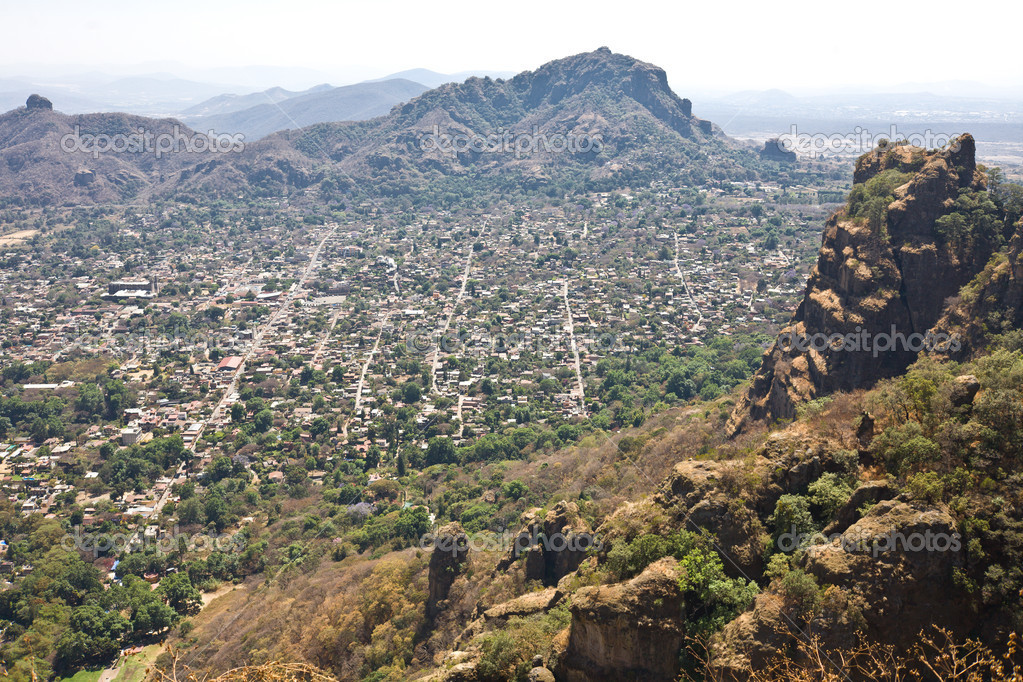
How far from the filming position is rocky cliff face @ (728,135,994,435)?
2489cm

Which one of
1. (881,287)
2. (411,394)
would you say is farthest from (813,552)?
(411,394)

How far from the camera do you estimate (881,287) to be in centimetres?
2559

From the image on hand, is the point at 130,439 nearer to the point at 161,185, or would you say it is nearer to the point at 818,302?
the point at 818,302

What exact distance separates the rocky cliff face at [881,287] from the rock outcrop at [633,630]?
1450 cm

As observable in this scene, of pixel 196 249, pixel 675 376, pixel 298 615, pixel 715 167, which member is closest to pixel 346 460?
pixel 298 615

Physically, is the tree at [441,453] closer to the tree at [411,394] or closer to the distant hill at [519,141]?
the tree at [411,394]

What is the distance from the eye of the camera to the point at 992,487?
510 inches

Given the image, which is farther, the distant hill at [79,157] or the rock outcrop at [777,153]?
the rock outcrop at [777,153]

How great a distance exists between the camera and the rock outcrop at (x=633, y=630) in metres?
13.5

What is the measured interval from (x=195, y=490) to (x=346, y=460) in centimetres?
910

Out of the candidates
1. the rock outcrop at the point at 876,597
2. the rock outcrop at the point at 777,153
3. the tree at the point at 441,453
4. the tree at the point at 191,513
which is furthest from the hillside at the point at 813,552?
the rock outcrop at the point at 777,153

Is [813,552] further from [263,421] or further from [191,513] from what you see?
[263,421]

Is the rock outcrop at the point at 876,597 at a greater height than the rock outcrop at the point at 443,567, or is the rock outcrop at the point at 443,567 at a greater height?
the rock outcrop at the point at 876,597

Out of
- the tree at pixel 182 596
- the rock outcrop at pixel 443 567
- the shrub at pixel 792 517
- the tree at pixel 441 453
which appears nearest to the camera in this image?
the shrub at pixel 792 517
